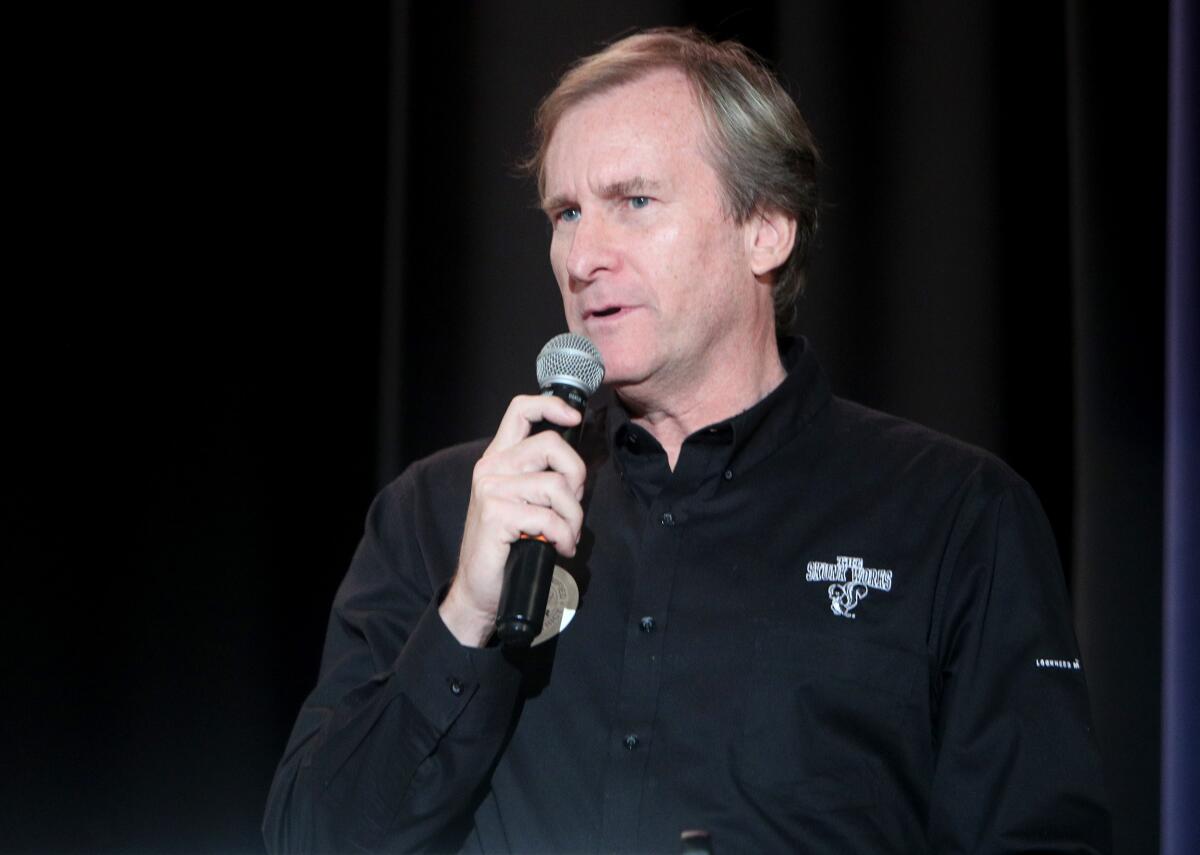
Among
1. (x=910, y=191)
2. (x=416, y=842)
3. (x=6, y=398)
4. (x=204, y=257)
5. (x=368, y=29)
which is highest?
(x=368, y=29)

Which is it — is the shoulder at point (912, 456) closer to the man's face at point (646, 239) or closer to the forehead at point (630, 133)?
the man's face at point (646, 239)

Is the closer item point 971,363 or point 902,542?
point 902,542

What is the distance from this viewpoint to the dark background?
210cm

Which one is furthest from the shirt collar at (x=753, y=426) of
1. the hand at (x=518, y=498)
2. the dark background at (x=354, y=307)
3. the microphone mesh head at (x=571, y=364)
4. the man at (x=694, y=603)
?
the dark background at (x=354, y=307)

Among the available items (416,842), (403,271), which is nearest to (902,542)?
(416,842)

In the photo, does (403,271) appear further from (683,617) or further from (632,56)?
(683,617)

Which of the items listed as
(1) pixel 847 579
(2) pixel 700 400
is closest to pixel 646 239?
(2) pixel 700 400

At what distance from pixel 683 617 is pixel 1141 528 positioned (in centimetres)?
88

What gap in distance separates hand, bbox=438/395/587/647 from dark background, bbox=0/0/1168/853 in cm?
99

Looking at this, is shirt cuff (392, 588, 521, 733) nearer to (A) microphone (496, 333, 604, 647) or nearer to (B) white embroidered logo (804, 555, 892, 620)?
(A) microphone (496, 333, 604, 647)

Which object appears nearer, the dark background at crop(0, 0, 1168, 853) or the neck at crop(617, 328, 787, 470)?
the neck at crop(617, 328, 787, 470)

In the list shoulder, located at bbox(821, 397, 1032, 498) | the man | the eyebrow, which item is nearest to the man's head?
the man

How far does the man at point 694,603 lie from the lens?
59.6 inches

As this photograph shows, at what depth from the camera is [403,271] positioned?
8.49ft
